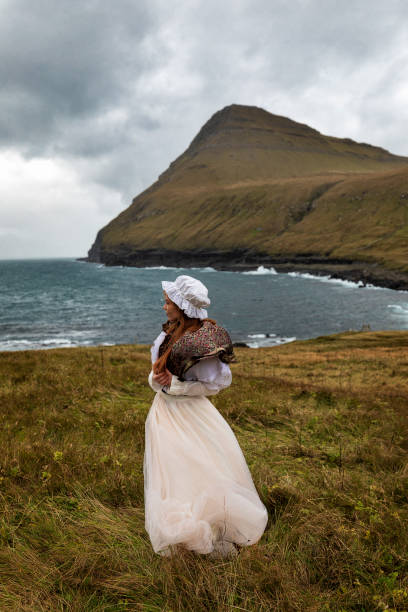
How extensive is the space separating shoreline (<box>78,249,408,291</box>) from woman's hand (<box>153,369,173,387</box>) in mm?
91252

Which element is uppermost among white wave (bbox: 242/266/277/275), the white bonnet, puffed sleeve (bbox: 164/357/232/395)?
white wave (bbox: 242/266/277/275)

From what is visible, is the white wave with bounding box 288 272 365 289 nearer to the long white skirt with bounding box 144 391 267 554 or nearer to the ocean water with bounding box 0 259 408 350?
the ocean water with bounding box 0 259 408 350

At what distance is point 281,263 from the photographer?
454ft

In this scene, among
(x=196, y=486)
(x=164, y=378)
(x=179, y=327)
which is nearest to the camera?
(x=196, y=486)

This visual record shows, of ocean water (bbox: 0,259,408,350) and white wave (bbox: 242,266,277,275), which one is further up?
white wave (bbox: 242,266,277,275)

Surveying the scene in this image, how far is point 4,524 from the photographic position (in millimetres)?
3299

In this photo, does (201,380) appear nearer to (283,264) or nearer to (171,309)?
(171,309)

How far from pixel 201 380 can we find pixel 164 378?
0.35 metres

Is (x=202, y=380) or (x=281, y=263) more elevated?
(x=281, y=263)

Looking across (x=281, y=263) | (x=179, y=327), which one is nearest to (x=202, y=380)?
(x=179, y=327)

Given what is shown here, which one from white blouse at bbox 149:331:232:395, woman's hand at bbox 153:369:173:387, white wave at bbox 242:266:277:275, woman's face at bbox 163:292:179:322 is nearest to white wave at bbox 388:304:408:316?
white blouse at bbox 149:331:232:395

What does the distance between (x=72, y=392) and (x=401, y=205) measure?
16180 centimetres

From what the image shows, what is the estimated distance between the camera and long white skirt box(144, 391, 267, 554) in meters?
2.91

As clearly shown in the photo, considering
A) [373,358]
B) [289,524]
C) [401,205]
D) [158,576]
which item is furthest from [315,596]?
[401,205]
